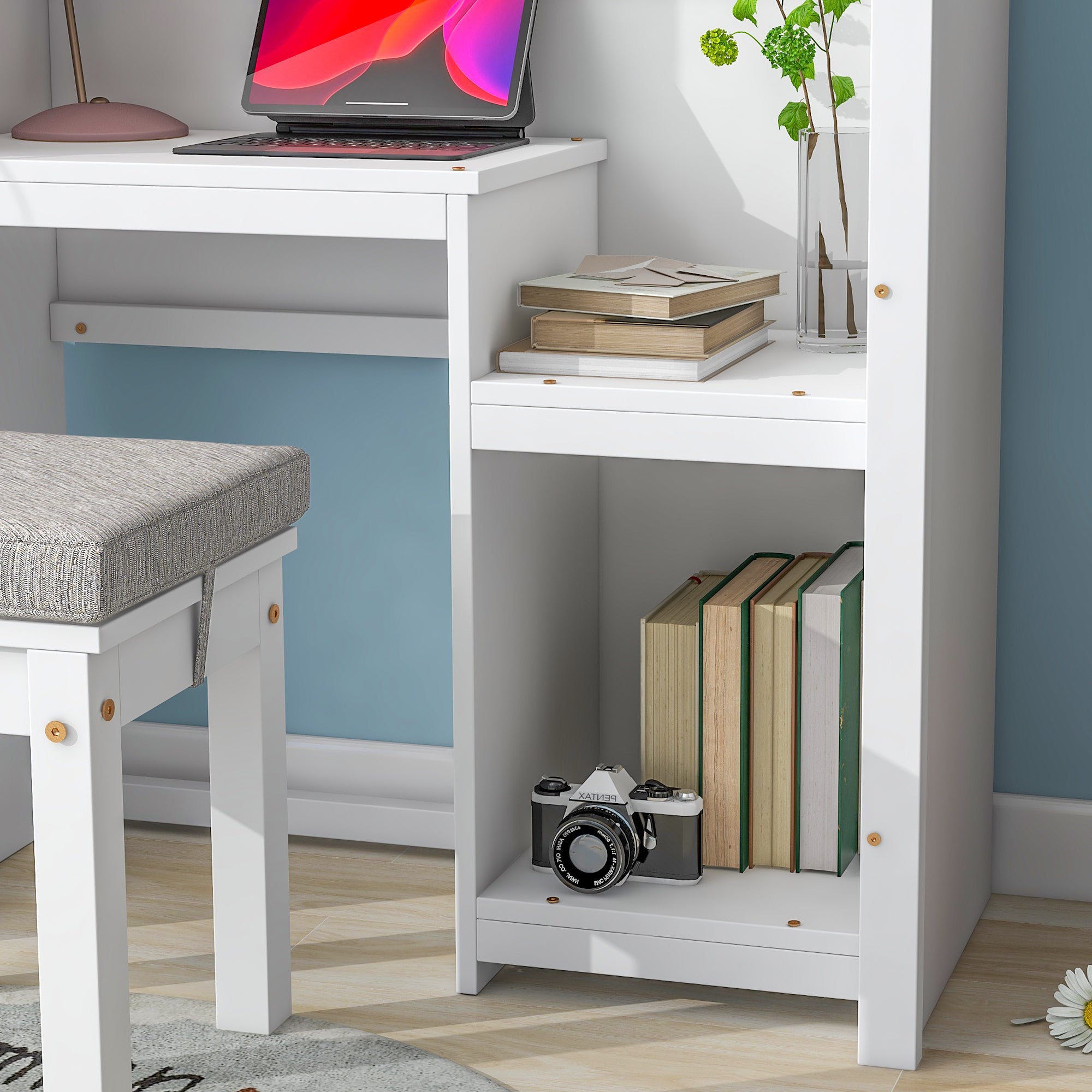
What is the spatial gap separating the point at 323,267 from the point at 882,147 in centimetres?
76

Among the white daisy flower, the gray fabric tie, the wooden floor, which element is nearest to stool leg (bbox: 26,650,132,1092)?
the gray fabric tie

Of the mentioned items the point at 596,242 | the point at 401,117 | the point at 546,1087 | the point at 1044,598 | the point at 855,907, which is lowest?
the point at 546,1087

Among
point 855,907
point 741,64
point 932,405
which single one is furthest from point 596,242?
point 855,907

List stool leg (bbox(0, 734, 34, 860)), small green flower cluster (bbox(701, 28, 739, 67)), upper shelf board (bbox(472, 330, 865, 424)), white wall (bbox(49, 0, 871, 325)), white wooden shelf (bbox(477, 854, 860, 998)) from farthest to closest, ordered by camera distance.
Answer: stool leg (bbox(0, 734, 34, 860)), white wall (bbox(49, 0, 871, 325)), small green flower cluster (bbox(701, 28, 739, 67)), white wooden shelf (bbox(477, 854, 860, 998)), upper shelf board (bbox(472, 330, 865, 424))

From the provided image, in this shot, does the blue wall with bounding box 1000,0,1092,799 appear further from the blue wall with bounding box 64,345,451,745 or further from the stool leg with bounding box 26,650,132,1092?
the stool leg with bounding box 26,650,132,1092

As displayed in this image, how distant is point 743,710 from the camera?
159cm

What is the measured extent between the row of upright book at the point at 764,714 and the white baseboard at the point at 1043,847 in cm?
25

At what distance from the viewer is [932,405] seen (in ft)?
4.47

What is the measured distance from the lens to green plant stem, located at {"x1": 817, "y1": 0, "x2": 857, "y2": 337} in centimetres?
157

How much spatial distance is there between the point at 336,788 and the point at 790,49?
0.99 metres

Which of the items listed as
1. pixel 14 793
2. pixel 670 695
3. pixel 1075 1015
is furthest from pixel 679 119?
pixel 14 793

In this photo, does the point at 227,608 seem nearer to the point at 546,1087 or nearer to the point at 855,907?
the point at 546,1087

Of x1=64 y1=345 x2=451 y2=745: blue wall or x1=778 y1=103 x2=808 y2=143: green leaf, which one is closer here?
x1=778 y1=103 x2=808 y2=143: green leaf

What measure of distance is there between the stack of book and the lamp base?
0.48m
